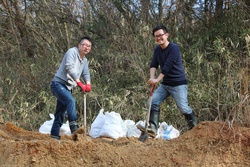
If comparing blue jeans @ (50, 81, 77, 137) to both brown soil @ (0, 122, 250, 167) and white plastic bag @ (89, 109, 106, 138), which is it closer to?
white plastic bag @ (89, 109, 106, 138)

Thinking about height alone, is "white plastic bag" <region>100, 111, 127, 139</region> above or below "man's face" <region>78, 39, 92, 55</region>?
below

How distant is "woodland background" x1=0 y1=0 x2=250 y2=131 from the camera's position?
685 centimetres

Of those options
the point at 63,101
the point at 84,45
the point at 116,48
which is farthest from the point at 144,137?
the point at 116,48

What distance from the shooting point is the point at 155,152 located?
359 centimetres

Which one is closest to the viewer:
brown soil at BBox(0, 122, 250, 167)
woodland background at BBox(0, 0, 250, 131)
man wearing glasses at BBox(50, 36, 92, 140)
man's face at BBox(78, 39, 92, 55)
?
brown soil at BBox(0, 122, 250, 167)

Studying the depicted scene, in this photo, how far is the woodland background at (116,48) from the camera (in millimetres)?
6848

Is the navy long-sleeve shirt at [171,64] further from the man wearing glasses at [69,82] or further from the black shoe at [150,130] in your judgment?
the man wearing glasses at [69,82]

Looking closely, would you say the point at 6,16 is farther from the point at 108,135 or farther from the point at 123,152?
the point at 123,152

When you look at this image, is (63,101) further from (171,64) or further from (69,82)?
(171,64)

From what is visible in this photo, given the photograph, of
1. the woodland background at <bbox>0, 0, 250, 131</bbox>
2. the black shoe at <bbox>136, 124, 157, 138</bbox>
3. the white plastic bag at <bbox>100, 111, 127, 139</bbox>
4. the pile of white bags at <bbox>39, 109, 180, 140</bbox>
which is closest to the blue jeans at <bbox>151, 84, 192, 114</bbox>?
the black shoe at <bbox>136, 124, 157, 138</bbox>

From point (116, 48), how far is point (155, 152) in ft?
15.8

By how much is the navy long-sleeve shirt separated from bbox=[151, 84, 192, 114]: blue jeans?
0.22 ft

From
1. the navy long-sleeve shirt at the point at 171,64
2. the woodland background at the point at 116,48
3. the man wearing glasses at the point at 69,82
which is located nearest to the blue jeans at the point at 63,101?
the man wearing glasses at the point at 69,82

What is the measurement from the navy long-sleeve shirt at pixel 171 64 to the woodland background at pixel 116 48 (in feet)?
5.19
